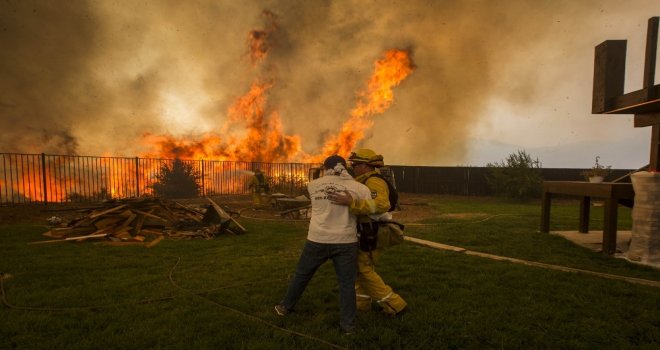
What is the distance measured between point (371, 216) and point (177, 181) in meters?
19.9

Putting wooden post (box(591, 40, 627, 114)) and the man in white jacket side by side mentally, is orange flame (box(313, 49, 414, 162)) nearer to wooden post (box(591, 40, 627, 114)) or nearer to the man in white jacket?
wooden post (box(591, 40, 627, 114))

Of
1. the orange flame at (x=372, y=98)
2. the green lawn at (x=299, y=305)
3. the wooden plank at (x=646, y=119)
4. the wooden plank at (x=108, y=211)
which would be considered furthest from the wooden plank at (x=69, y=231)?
the orange flame at (x=372, y=98)

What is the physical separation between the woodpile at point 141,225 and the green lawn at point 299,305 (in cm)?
104

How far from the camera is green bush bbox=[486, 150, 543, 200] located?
72.1 feet

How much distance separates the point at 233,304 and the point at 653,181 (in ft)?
25.9

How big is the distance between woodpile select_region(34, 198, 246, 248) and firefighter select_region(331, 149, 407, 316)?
632 cm

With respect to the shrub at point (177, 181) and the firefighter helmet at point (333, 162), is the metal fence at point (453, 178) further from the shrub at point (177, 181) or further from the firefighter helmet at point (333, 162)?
the firefighter helmet at point (333, 162)

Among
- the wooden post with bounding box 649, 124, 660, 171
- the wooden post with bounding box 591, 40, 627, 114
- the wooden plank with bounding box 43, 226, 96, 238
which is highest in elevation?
the wooden post with bounding box 591, 40, 627, 114

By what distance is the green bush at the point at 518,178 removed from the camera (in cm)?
2198

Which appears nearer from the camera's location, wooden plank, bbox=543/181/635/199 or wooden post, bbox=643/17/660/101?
wooden plank, bbox=543/181/635/199

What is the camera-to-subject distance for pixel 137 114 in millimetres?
23875

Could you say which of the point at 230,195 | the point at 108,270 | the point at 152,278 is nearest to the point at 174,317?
the point at 152,278

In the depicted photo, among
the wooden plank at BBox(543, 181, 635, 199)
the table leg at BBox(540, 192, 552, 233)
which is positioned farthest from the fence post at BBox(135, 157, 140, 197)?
the wooden plank at BBox(543, 181, 635, 199)

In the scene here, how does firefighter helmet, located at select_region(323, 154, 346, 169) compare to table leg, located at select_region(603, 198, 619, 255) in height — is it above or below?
above
